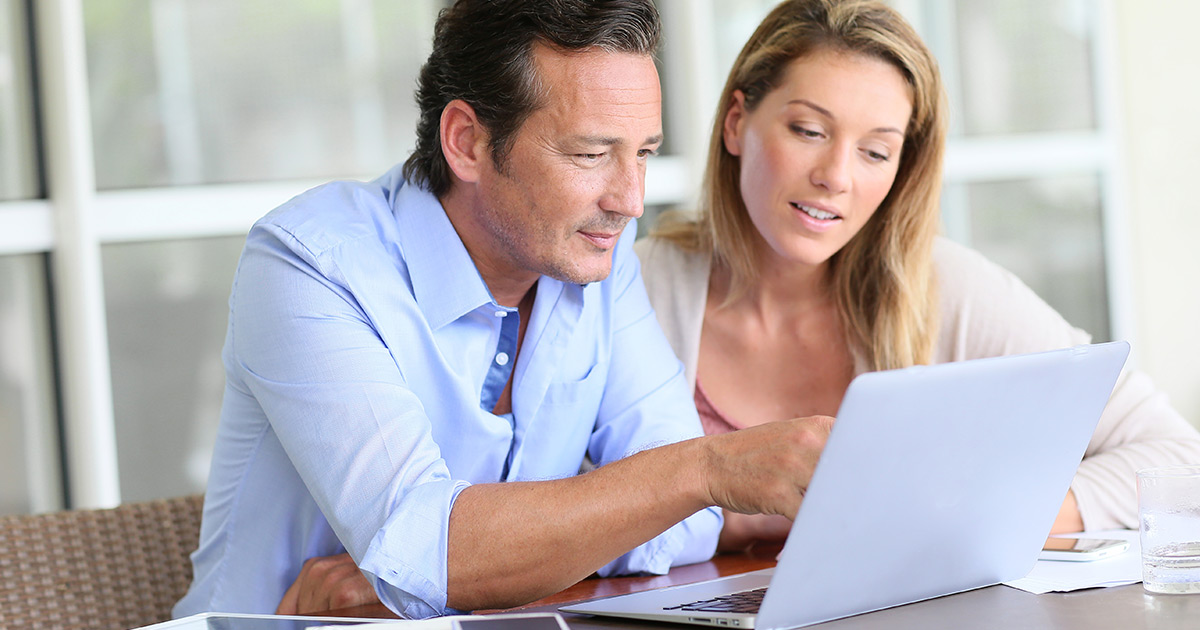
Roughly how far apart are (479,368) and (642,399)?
0.24m

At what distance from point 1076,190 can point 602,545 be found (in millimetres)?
3383

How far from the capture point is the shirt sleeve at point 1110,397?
60.7 inches

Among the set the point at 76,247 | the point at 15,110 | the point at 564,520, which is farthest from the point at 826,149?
the point at 15,110

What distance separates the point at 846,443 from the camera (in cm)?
88

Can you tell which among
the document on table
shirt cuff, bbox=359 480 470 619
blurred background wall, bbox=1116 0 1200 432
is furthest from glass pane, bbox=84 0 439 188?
blurred background wall, bbox=1116 0 1200 432

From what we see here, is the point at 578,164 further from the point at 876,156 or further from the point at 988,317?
the point at 988,317

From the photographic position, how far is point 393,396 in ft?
3.99

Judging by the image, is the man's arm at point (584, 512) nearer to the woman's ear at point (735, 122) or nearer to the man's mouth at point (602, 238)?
the man's mouth at point (602, 238)

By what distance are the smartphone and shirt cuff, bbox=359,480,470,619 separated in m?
0.64

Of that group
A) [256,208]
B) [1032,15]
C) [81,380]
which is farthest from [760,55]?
[1032,15]

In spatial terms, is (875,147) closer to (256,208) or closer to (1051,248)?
(256,208)

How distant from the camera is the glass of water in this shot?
40.6 inches

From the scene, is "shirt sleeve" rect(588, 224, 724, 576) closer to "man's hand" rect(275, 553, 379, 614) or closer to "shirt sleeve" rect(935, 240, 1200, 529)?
"man's hand" rect(275, 553, 379, 614)

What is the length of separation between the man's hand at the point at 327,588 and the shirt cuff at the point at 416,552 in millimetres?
159
